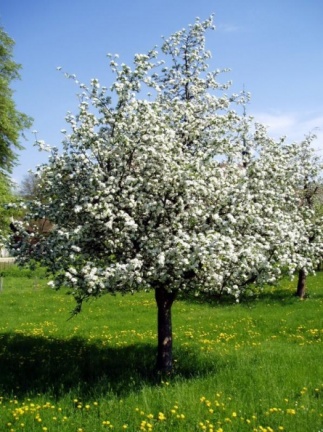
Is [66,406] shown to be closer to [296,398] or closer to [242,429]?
[242,429]

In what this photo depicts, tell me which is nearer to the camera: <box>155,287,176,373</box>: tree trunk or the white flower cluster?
the white flower cluster

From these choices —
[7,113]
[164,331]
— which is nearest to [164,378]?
[164,331]

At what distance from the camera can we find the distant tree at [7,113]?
3553 cm

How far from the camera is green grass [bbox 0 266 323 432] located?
928 cm

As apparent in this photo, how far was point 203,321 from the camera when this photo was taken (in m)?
21.4

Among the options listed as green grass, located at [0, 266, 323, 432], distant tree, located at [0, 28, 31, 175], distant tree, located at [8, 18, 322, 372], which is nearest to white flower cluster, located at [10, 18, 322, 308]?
distant tree, located at [8, 18, 322, 372]

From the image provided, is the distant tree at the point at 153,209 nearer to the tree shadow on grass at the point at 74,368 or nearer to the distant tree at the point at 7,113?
the tree shadow on grass at the point at 74,368

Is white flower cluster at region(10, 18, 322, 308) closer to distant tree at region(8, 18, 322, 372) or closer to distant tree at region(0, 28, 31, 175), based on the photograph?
distant tree at region(8, 18, 322, 372)

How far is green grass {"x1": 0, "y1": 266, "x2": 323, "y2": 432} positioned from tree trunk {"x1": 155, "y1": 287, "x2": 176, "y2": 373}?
383 millimetres

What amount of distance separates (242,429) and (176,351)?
6610 mm

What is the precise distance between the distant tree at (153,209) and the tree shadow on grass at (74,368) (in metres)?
1.21

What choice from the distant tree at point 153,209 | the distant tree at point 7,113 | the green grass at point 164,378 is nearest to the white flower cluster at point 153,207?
the distant tree at point 153,209

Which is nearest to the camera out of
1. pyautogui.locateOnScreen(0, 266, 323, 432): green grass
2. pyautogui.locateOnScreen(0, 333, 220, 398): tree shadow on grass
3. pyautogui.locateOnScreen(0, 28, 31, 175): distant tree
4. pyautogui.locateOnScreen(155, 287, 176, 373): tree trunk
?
pyautogui.locateOnScreen(0, 266, 323, 432): green grass

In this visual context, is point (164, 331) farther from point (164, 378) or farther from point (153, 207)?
point (153, 207)
